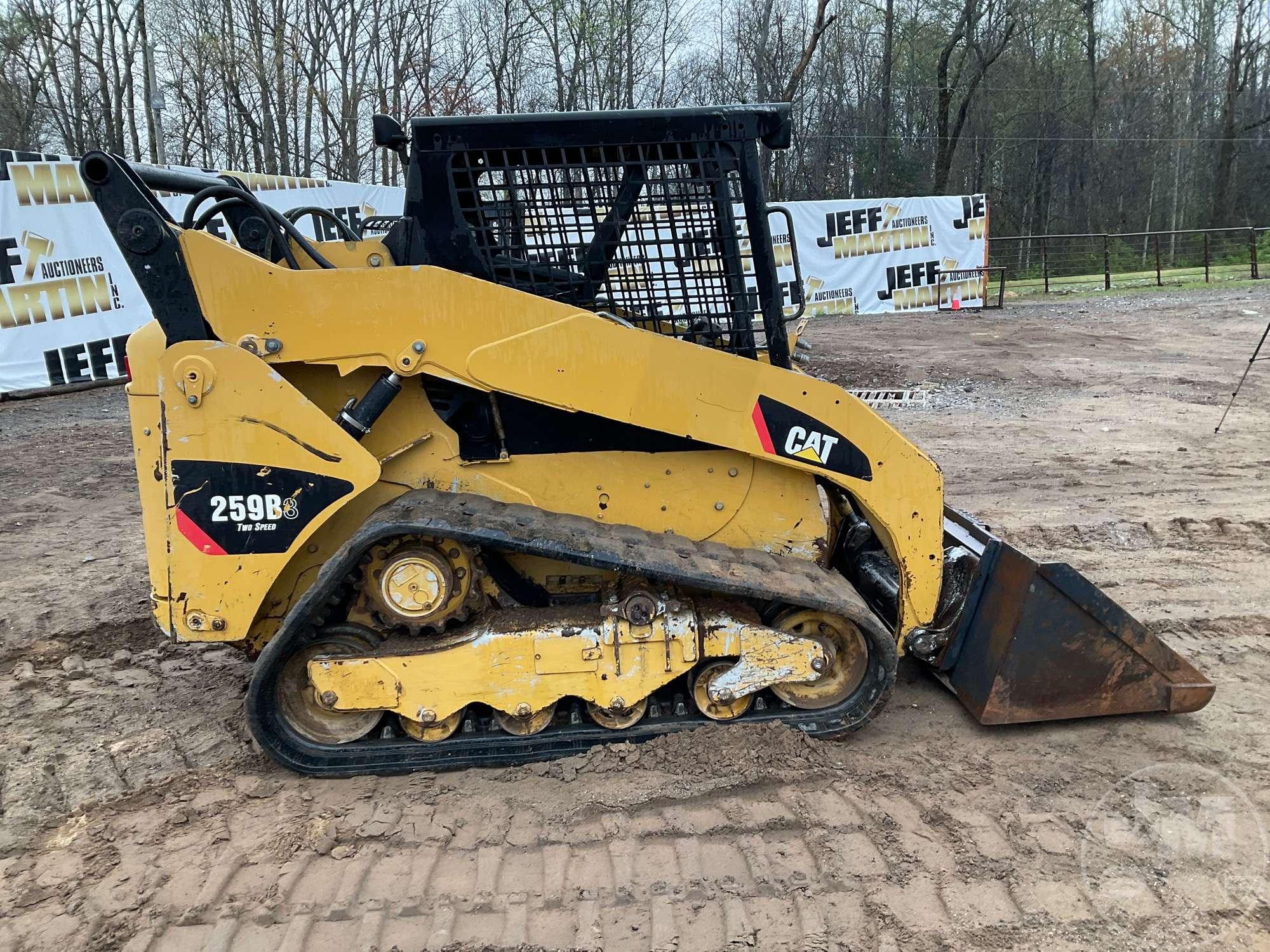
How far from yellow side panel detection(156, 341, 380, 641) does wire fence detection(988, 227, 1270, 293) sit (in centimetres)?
2254

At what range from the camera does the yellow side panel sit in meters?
2.88

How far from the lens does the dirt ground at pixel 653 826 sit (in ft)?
7.93

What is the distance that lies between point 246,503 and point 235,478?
0.09 metres

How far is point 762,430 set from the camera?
3092mm

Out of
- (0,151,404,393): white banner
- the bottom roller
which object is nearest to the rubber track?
the bottom roller

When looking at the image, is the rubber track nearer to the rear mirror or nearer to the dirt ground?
the dirt ground

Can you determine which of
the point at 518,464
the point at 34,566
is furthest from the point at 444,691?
the point at 34,566

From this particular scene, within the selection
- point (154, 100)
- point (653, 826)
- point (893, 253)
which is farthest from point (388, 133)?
point (893, 253)

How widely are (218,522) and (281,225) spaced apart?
1.19 m

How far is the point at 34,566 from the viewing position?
5.33m

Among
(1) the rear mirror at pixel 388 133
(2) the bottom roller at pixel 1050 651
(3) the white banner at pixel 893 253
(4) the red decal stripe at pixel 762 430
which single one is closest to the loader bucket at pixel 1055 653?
(2) the bottom roller at pixel 1050 651

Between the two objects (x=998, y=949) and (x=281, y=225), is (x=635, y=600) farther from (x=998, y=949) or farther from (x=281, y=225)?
(x=281, y=225)

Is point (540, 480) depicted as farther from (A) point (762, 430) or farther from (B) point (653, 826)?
(B) point (653, 826)

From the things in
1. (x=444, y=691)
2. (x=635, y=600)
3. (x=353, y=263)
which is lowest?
(x=444, y=691)
